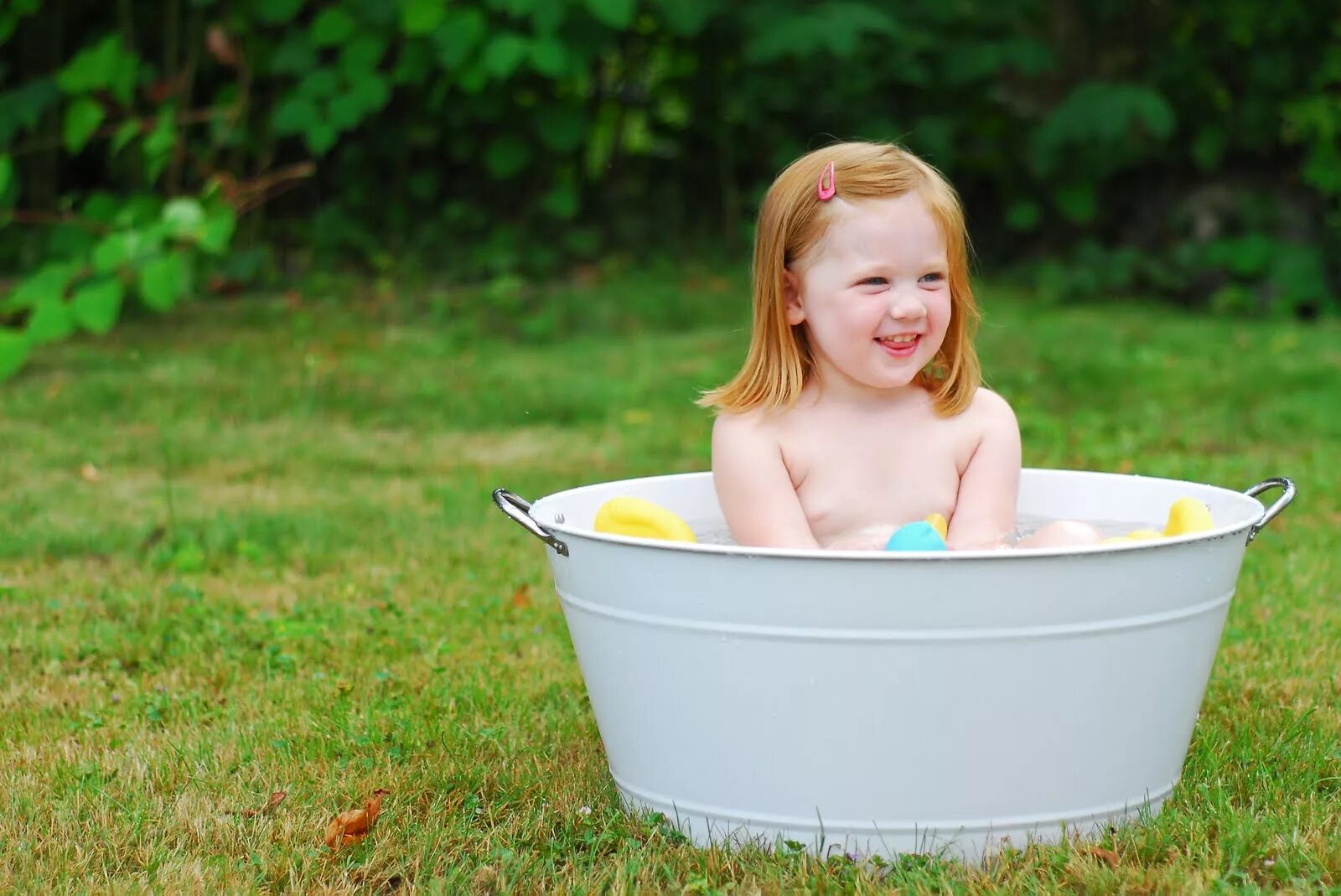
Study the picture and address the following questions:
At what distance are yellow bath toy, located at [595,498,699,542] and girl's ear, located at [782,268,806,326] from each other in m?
0.35

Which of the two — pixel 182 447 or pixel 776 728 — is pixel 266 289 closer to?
pixel 182 447

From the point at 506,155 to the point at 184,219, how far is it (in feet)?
7.57

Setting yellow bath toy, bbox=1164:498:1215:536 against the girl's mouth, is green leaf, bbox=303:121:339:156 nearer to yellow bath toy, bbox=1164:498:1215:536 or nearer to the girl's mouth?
the girl's mouth

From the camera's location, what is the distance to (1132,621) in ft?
5.31

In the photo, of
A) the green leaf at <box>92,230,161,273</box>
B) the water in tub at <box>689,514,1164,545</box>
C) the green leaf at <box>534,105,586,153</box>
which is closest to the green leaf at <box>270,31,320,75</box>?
the green leaf at <box>534,105,586,153</box>

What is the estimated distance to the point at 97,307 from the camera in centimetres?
461

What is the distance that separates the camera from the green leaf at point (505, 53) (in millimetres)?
5715

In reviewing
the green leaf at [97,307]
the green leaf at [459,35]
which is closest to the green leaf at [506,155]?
the green leaf at [459,35]

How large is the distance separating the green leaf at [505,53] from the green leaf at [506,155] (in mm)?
1095

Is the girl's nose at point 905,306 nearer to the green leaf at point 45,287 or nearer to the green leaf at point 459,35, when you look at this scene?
the green leaf at point 45,287

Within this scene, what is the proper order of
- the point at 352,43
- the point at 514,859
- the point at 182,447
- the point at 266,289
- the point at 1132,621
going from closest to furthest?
1. the point at 1132,621
2. the point at 514,859
3. the point at 182,447
4. the point at 352,43
5. the point at 266,289

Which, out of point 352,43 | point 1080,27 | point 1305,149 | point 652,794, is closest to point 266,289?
point 352,43

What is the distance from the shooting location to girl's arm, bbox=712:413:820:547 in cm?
205

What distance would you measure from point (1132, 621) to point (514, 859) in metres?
0.75
